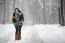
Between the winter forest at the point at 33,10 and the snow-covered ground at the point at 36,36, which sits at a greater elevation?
the winter forest at the point at 33,10

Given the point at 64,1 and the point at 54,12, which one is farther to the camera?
the point at 54,12

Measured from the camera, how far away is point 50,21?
17.9 metres

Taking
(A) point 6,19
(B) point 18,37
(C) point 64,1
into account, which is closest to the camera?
(B) point 18,37

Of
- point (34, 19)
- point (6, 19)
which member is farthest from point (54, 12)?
point (6, 19)

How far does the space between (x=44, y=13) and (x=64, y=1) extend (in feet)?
10.9

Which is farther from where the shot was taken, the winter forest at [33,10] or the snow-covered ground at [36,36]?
the winter forest at [33,10]

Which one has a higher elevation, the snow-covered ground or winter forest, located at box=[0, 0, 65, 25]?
winter forest, located at box=[0, 0, 65, 25]

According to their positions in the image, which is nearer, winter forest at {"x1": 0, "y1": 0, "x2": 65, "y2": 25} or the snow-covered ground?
the snow-covered ground

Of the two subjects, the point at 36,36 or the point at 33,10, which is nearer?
the point at 36,36

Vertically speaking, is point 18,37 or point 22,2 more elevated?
point 22,2

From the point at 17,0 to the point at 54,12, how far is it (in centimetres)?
400

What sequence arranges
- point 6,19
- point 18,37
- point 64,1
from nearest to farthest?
point 18,37, point 64,1, point 6,19

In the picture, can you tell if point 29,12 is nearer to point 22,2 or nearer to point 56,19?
point 22,2

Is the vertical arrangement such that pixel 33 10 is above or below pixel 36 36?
above
